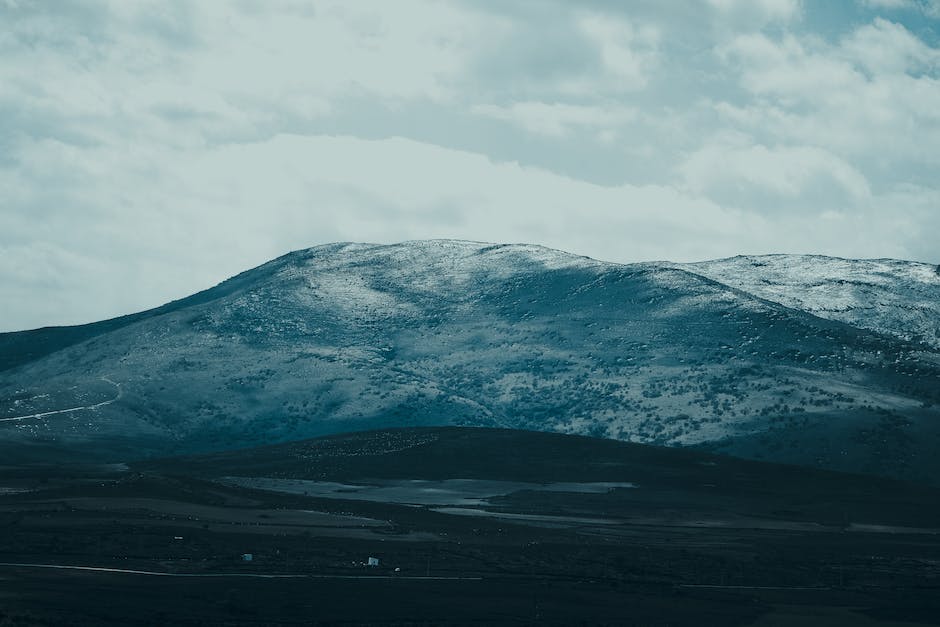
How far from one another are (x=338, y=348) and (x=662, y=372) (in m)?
45.4

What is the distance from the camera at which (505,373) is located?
533 feet

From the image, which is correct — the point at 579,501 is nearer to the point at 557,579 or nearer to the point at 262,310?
the point at 557,579

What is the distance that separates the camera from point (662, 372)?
152m

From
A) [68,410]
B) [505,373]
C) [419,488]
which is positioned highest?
Answer: [505,373]

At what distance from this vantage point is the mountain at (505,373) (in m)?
134

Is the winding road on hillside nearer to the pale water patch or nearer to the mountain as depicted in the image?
the mountain

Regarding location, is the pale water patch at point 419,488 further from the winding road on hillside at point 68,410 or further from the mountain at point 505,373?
the winding road on hillside at point 68,410

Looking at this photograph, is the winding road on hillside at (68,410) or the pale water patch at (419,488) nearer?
the pale water patch at (419,488)

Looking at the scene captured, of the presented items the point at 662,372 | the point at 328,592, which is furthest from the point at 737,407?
the point at 328,592

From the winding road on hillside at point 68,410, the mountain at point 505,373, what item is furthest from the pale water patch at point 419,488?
the winding road on hillside at point 68,410

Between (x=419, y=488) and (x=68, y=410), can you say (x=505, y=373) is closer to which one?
(x=68, y=410)

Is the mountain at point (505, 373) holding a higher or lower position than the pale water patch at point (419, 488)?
higher

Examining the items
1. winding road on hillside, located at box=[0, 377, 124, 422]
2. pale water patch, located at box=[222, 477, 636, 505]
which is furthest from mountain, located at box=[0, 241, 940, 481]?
pale water patch, located at box=[222, 477, 636, 505]

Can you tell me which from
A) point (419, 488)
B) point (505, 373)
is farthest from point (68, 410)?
point (419, 488)
